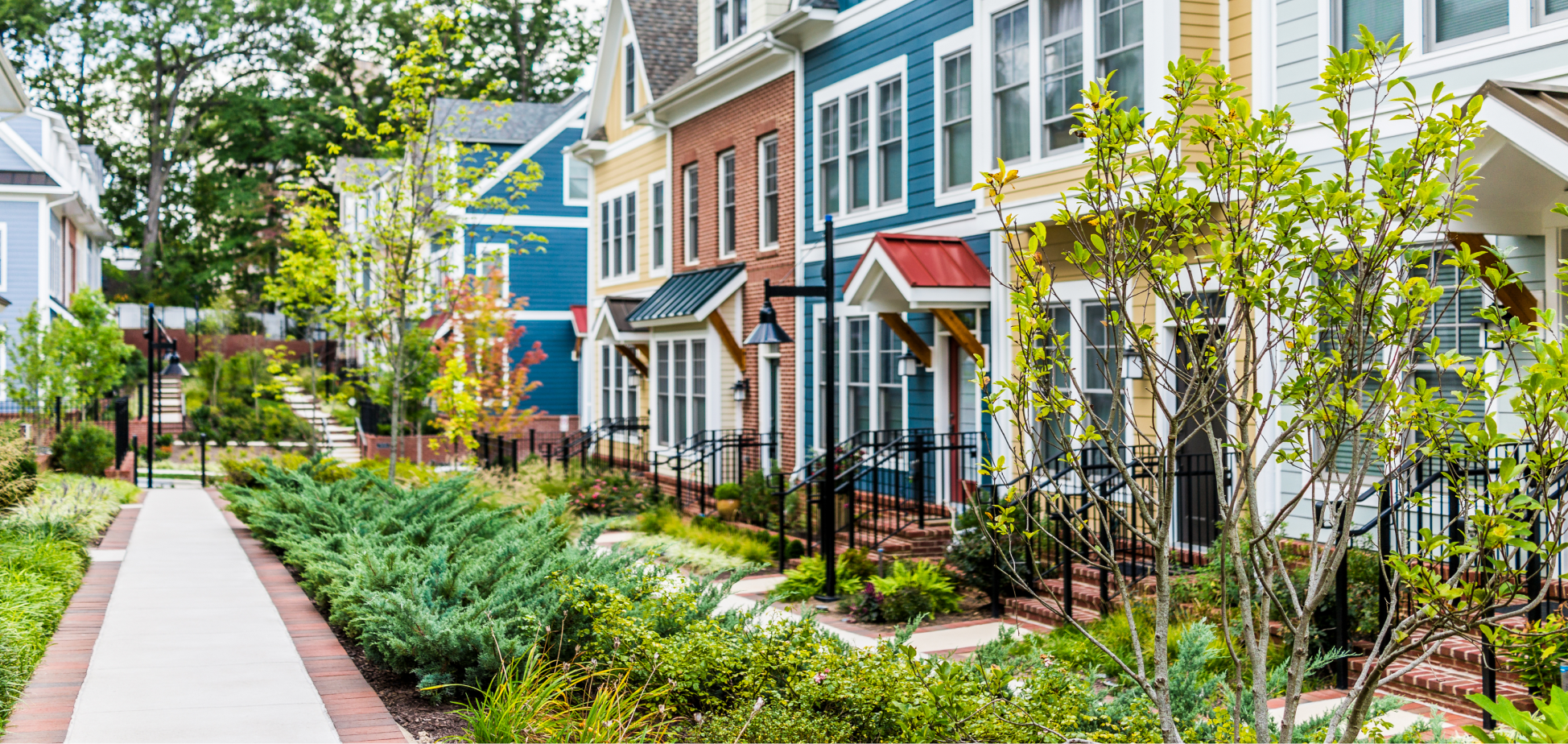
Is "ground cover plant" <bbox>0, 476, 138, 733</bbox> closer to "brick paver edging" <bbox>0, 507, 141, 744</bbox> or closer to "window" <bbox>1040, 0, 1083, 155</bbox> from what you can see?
"brick paver edging" <bbox>0, 507, 141, 744</bbox>

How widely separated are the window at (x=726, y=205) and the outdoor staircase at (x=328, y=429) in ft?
47.8

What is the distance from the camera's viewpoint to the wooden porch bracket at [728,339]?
65.0ft

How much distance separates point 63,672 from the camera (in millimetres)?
7398

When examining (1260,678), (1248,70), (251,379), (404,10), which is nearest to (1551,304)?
(1248,70)

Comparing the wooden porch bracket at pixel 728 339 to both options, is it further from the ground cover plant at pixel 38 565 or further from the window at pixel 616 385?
the ground cover plant at pixel 38 565

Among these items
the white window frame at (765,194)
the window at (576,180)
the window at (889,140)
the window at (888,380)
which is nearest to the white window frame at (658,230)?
the white window frame at (765,194)

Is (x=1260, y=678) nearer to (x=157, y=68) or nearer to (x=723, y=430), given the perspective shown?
(x=723, y=430)

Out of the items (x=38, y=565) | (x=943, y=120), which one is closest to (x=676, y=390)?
(x=943, y=120)

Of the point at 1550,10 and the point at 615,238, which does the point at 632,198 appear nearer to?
the point at 615,238

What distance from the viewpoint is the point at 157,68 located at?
47312 millimetres

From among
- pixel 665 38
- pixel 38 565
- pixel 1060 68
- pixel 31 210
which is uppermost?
pixel 665 38

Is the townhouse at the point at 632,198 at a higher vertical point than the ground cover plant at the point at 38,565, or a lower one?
higher

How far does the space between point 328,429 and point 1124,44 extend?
2929cm

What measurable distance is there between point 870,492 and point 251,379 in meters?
26.6
